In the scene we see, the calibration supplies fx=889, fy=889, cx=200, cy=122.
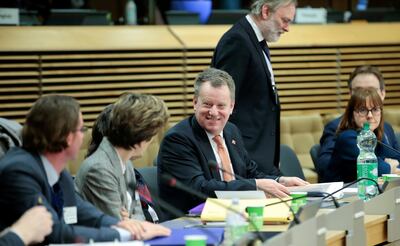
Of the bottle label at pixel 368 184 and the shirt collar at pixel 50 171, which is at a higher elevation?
the shirt collar at pixel 50 171

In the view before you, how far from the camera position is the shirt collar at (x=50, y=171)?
12.0ft

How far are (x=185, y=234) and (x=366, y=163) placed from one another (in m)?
2.05

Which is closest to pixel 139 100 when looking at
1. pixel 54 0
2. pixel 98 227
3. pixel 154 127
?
pixel 154 127

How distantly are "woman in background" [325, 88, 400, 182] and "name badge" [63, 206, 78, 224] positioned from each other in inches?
103

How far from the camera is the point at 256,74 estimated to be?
19.6 ft

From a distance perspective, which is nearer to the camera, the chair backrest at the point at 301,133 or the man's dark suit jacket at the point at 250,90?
the man's dark suit jacket at the point at 250,90

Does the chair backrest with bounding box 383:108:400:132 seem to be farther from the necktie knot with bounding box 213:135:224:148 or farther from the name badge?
the name badge

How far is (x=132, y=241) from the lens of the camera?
364 centimetres

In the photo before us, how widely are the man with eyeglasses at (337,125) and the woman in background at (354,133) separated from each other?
37 millimetres

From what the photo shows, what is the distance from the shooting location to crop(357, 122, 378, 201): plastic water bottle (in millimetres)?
5145

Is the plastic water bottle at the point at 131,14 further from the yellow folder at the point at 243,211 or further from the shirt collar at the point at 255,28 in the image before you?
the yellow folder at the point at 243,211

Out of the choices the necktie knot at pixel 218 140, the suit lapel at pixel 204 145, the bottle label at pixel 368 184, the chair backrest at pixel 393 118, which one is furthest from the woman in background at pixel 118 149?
the chair backrest at pixel 393 118

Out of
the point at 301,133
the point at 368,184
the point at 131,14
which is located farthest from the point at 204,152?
the point at 131,14


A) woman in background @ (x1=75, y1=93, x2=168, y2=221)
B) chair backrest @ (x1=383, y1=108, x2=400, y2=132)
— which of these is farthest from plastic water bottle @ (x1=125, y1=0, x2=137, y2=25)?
woman in background @ (x1=75, y1=93, x2=168, y2=221)
